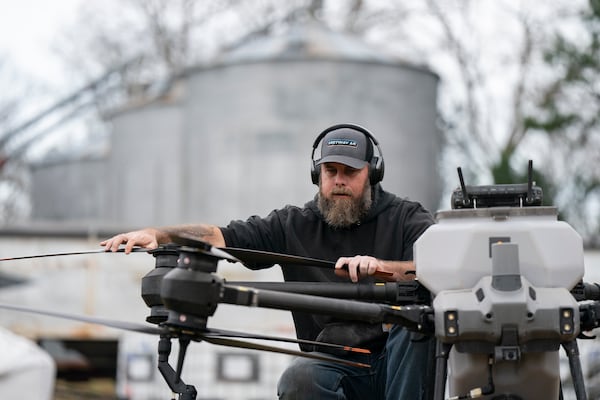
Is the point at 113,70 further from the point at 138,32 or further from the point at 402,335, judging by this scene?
the point at 402,335

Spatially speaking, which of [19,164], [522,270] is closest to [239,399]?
[522,270]

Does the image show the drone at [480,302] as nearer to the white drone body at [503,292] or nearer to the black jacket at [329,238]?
the white drone body at [503,292]

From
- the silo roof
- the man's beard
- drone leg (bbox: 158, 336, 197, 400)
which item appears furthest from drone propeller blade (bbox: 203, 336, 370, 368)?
the silo roof

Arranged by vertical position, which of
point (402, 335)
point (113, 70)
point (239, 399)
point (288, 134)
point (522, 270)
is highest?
point (113, 70)

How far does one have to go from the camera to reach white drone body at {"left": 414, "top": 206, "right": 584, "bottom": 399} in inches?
158

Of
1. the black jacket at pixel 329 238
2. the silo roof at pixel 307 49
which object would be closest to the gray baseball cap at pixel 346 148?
the black jacket at pixel 329 238

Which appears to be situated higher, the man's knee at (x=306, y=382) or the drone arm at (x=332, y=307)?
the drone arm at (x=332, y=307)

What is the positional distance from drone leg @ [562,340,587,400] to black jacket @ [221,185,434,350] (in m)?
1.35

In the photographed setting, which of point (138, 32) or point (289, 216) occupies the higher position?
point (138, 32)

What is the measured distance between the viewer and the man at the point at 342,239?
504cm

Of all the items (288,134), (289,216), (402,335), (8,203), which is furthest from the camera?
(8,203)

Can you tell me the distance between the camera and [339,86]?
1984 centimetres

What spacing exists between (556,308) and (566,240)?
262 millimetres

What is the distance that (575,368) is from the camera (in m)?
4.14
